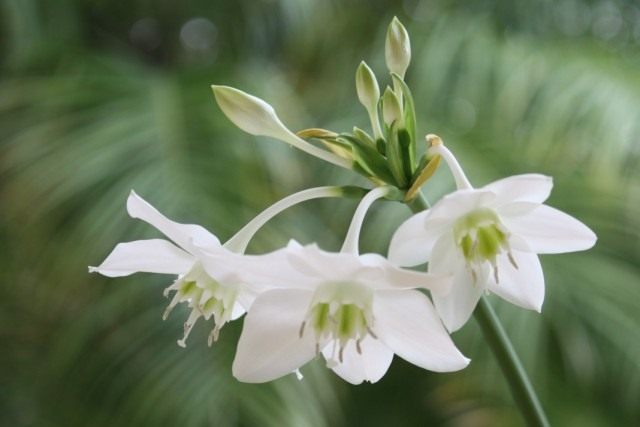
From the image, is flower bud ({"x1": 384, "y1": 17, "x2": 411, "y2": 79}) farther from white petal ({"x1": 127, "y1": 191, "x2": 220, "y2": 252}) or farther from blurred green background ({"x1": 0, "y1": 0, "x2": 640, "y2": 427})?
blurred green background ({"x1": 0, "y1": 0, "x2": 640, "y2": 427})

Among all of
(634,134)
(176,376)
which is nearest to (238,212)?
(176,376)

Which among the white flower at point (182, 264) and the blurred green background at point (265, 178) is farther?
the blurred green background at point (265, 178)

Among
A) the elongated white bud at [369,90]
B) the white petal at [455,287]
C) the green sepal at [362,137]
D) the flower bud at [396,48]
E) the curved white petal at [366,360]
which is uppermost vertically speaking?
the flower bud at [396,48]

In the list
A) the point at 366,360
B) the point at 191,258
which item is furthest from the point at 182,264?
the point at 366,360

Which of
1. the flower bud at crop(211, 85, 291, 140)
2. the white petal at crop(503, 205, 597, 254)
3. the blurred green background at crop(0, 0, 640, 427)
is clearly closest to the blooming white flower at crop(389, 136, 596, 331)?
the white petal at crop(503, 205, 597, 254)

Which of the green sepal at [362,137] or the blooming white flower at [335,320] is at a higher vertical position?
the green sepal at [362,137]

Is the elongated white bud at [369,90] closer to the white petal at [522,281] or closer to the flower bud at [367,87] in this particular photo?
the flower bud at [367,87]

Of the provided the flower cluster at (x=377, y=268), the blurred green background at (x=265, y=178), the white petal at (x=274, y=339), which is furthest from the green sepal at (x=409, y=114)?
the blurred green background at (x=265, y=178)

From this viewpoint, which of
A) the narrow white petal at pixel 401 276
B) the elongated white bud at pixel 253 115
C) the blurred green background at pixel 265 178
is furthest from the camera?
the blurred green background at pixel 265 178

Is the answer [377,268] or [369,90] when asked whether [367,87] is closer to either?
[369,90]
